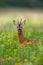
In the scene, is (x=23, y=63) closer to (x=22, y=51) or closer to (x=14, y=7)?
(x=22, y=51)

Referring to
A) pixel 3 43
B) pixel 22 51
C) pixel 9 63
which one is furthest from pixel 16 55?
pixel 3 43

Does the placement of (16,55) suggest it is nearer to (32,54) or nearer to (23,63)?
(32,54)

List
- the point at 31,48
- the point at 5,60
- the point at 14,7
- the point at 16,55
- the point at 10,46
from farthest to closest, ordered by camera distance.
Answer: the point at 14,7, the point at 10,46, the point at 31,48, the point at 16,55, the point at 5,60

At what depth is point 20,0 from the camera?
3256cm

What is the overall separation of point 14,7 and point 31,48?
23.3 metres

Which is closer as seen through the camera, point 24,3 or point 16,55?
point 16,55

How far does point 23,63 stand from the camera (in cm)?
696

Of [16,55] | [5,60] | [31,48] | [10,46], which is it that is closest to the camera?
[5,60]

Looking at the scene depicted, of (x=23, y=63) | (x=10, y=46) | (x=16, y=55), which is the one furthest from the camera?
(x=10, y=46)

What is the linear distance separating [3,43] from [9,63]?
2.31 meters

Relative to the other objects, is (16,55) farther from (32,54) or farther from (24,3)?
(24,3)

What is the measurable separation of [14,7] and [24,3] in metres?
1.16

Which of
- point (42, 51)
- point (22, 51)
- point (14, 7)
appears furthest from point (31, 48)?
point (14, 7)

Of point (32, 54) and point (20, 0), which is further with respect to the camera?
point (20, 0)
